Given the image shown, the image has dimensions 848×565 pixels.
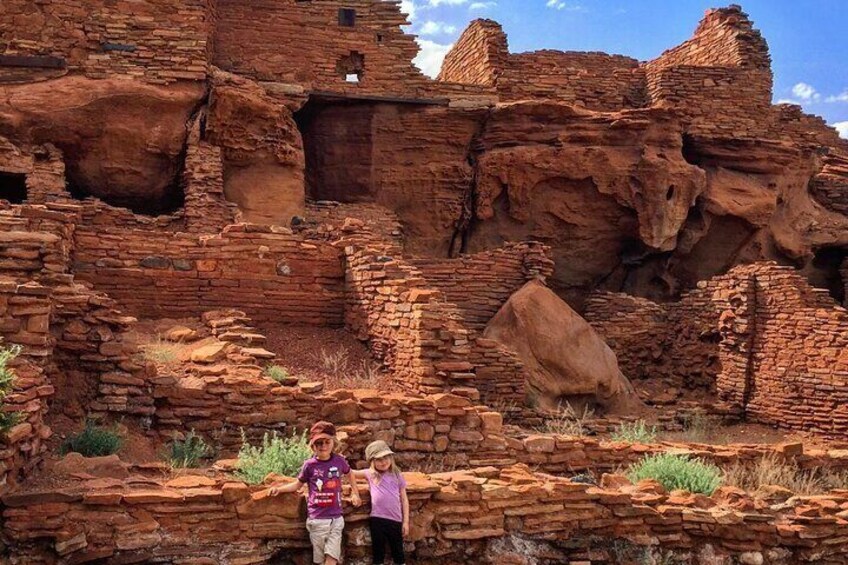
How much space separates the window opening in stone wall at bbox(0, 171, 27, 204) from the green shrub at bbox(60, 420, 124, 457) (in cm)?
850

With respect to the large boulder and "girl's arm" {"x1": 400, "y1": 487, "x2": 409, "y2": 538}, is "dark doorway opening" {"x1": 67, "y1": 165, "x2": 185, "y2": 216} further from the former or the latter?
"girl's arm" {"x1": 400, "y1": 487, "x2": 409, "y2": 538}

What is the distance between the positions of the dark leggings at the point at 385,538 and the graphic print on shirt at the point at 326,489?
0.35 metres

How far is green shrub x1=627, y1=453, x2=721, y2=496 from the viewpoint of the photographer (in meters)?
7.79

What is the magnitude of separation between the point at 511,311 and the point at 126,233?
592cm

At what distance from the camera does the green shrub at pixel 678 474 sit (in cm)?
779

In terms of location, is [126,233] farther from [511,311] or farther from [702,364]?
[702,364]

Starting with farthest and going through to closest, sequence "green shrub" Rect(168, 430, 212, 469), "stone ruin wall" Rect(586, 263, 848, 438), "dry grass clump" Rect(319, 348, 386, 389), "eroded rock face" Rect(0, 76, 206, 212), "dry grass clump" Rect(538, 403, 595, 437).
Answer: "eroded rock face" Rect(0, 76, 206, 212) < "stone ruin wall" Rect(586, 263, 848, 438) < "dry grass clump" Rect(538, 403, 595, 437) < "dry grass clump" Rect(319, 348, 386, 389) < "green shrub" Rect(168, 430, 212, 469)

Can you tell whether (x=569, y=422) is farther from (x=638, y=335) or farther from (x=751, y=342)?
(x=751, y=342)

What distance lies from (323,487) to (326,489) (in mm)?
25

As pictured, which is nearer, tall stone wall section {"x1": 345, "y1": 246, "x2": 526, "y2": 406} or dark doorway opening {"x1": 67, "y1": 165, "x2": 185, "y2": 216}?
tall stone wall section {"x1": 345, "y1": 246, "x2": 526, "y2": 406}

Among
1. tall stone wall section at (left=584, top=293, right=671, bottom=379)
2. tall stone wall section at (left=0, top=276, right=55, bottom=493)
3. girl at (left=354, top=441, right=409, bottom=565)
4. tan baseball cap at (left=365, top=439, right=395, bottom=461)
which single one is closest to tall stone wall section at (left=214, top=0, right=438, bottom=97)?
tall stone wall section at (left=584, top=293, right=671, bottom=379)

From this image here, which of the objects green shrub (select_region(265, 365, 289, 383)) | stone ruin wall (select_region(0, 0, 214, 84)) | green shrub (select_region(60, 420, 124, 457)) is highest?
stone ruin wall (select_region(0, 0, 214, 84))

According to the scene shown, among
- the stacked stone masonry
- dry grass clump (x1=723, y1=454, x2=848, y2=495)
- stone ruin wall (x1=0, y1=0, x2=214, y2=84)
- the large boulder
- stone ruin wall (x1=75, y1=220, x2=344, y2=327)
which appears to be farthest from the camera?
stone ruin wall (x1=0, y1=0, x2=214, y2=84)

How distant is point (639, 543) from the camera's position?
6816 millimetres
